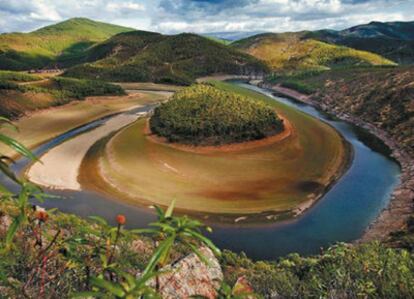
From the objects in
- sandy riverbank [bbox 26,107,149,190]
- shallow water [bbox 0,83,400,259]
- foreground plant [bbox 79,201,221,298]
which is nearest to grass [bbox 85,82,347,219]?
shallow water [bbox 0,83,400,259]

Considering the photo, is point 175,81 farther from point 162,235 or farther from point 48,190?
point 162,235

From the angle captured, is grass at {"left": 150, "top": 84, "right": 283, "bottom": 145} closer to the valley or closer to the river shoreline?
the valley

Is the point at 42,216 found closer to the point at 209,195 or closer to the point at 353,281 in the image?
the point at 353,281

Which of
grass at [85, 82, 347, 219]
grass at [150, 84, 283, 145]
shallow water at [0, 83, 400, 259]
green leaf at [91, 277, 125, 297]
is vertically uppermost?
green leaf at [91, 277, 125, 297]

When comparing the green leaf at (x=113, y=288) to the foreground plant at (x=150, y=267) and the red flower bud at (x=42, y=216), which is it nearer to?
the foreground plant at (x=150, y=267)

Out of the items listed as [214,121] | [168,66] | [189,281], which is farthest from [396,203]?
[168,66]

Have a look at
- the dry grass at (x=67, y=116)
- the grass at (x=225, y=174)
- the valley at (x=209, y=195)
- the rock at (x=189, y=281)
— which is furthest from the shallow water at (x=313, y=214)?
the rock at (x=189, y=281)
